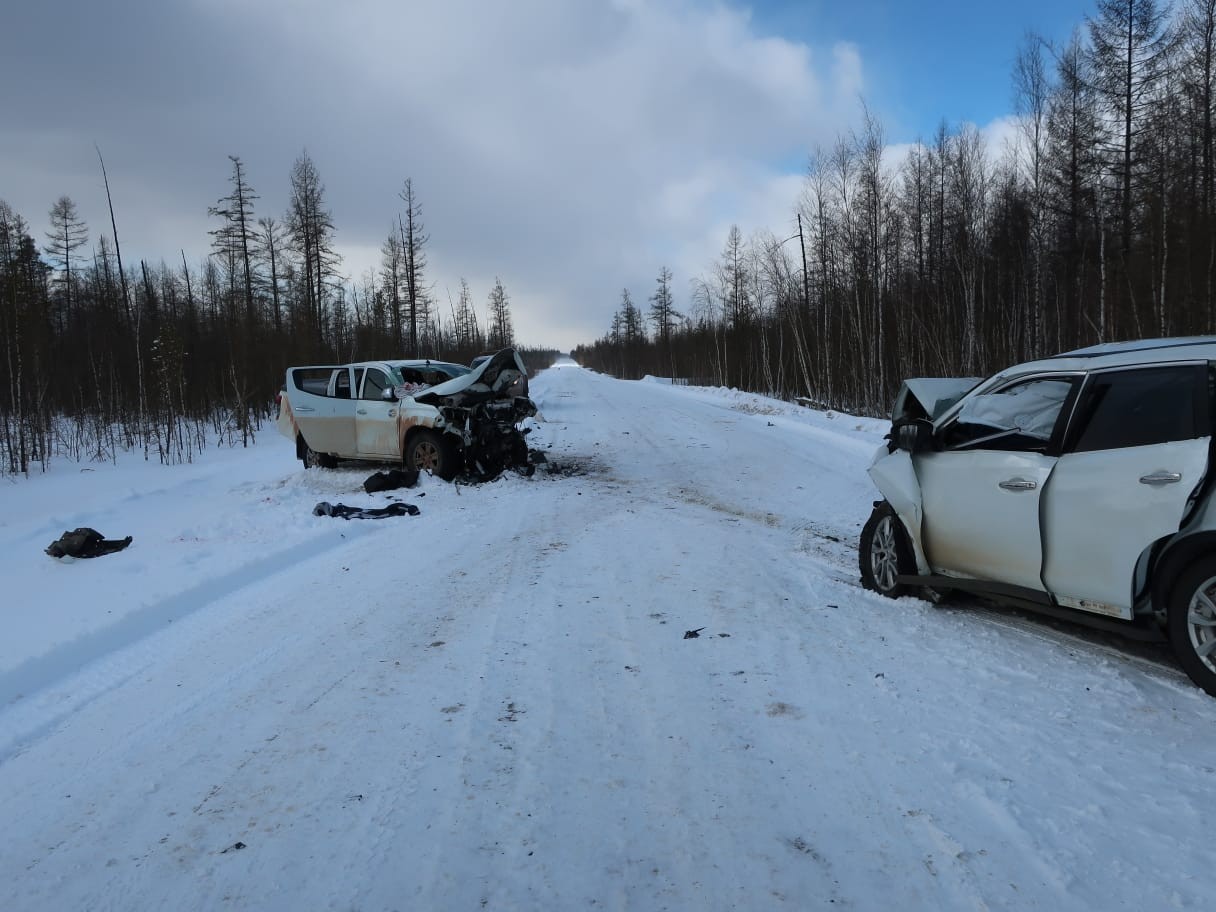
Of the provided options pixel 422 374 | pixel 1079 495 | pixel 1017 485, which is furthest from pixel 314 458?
pixel 1079 495

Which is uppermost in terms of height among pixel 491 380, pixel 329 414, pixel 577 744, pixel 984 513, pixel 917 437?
pixel 491 380

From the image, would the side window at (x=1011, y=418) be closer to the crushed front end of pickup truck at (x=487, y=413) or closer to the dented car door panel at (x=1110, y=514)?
the dented car door panel at (x=1110, y=514)

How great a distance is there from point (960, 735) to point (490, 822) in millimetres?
2381

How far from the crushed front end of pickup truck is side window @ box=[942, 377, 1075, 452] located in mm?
8202

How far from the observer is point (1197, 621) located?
365 cm

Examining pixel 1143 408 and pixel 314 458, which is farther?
pixel 314 458

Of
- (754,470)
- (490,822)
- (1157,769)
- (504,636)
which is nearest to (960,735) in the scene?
(1157,769)

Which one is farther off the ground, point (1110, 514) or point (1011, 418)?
point (1011, 418)

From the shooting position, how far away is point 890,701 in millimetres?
3830

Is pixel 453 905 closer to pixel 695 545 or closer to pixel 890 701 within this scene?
pixel 890 701

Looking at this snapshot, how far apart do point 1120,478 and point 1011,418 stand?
1.76 m

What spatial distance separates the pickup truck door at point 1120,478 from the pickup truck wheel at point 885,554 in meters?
1.21

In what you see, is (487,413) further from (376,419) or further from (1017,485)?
(1017,485)

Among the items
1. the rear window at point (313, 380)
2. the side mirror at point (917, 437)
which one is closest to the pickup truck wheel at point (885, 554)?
the side mirror at point (917, 437)
